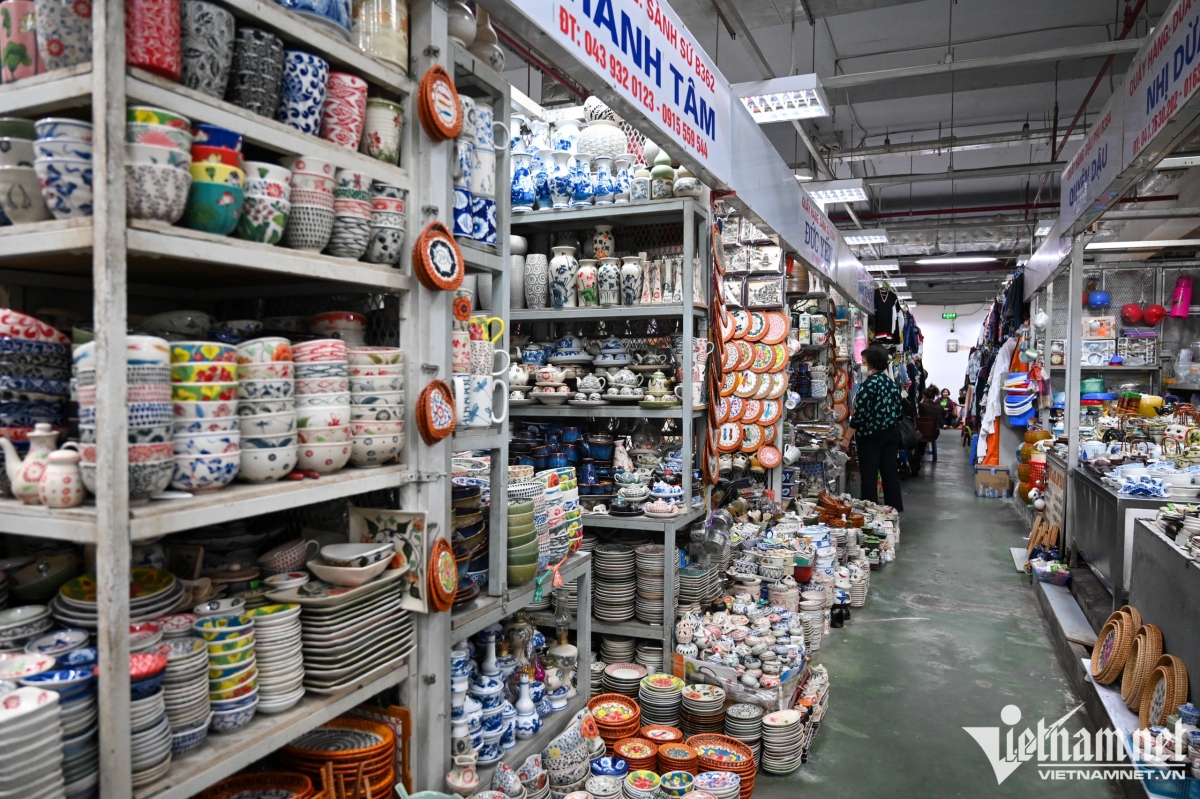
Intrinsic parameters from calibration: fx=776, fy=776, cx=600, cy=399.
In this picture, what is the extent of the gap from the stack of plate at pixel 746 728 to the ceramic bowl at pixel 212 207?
8.82 feet

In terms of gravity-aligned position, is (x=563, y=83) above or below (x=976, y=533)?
above

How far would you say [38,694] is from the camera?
110 cm

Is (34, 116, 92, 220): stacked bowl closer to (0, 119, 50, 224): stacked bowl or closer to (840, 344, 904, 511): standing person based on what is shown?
(0, 119, 50, 224): stacked bowl

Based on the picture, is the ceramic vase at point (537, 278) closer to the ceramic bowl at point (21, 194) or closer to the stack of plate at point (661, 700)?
the stack of plate at point (661, 700)

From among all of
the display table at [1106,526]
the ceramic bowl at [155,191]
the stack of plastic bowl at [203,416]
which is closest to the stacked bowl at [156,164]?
the ceramic bowl at [155,191]

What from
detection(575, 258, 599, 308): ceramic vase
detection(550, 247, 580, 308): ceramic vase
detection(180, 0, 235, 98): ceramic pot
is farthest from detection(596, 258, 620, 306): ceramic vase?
detection(180, 0, 235, 98): ceramic pot

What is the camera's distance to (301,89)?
1540mm

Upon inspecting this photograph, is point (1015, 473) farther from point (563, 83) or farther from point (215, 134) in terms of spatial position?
point (215, 134)

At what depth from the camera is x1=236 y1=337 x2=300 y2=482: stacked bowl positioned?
1446 millimetres

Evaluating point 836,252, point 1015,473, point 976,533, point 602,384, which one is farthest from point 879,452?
point 602,384

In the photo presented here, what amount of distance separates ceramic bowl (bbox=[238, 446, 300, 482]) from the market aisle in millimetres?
2413

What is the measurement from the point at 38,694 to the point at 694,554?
11.1 ft

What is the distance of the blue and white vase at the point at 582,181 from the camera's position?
3.73 metres

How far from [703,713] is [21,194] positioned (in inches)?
114
